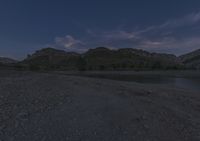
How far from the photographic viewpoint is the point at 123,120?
21.9ft

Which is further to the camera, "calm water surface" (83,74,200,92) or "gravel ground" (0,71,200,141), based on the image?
"calm water surface" (83,74,200,92)

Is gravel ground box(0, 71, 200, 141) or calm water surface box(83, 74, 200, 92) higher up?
gravel ground box(0, 71, 200, 141)

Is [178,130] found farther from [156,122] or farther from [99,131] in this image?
[99,131]

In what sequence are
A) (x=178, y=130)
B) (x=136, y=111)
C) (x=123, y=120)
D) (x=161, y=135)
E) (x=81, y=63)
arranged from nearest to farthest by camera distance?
(x=161, y=135) < (x=178, y=130) < (x=123, y=120) < (x=136, y=111) < (x=81, y=63)

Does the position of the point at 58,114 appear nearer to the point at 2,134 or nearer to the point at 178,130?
the point at 2,134

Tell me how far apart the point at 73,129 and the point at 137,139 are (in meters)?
1.93

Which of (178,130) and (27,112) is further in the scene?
(27,112)

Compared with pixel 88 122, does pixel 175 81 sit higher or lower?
lower

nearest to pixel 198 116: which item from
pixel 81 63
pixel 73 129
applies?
pixel 73 129

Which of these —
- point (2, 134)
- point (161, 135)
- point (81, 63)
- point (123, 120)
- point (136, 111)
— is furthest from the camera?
point (81, 63)

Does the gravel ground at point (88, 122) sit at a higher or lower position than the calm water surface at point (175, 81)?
higher

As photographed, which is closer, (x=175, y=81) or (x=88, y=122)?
(x=88, y=122)

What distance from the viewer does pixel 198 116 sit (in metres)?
8.20

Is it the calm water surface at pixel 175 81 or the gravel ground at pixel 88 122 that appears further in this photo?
the calm water surface at pixel 175 81
